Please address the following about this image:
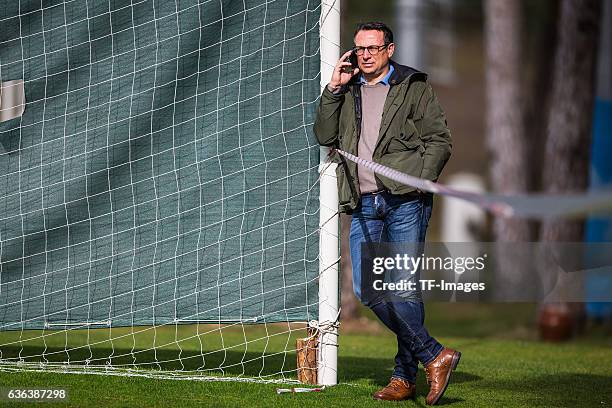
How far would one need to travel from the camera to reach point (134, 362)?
23.7 ft

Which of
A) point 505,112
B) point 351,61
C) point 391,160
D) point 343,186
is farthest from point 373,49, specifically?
point 505,112

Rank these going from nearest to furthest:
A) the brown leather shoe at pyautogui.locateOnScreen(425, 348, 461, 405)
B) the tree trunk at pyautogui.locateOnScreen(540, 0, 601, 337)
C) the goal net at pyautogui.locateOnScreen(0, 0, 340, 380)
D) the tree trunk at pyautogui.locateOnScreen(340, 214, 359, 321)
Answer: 1. the brown leather shoe at pyautogui.locateOnScreen(425, 348, 461, 405)
2. the goal net at pyautogui.locateOnScreen(0, 0, 340, 380)
3. the tree trunk at pyautogui.locateOnScreen(340, 214, 359, 321)
4. the tree trunk at pyautogui.locateOnScreen(540, 0, 601, 337)

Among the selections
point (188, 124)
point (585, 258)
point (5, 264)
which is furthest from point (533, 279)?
point (5, 264)

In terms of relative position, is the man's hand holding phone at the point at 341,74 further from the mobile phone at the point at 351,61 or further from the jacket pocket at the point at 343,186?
the jacket pocket at the point at 343,186

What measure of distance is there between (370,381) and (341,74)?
6.51 ft

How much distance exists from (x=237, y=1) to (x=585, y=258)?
8.65 ft

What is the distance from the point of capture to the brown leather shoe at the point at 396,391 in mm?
6371

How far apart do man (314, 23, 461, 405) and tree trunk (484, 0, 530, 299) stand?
9.22 metres

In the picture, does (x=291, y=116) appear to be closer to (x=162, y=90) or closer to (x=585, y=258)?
(x=162, y=90)

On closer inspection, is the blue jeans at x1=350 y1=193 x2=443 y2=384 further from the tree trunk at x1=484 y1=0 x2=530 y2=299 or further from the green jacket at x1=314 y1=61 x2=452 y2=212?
the tree trunk at x1=484 y1=0 x2=530 y2=299

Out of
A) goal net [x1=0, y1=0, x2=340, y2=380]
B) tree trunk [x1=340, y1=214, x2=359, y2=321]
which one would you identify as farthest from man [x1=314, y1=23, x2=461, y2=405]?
tree trunk [x1=340, y1=214, x2=359, y2=321]

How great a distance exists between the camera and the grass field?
6281mm

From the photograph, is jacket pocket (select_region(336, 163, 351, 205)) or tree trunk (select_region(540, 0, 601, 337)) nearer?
jacket pocket (select_region(336, 163, 351, 205))

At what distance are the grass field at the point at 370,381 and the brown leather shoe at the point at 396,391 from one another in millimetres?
66
